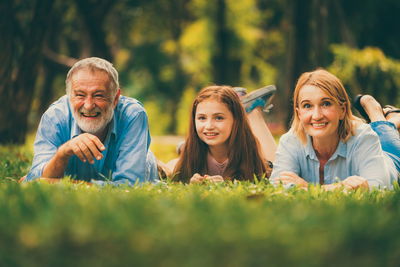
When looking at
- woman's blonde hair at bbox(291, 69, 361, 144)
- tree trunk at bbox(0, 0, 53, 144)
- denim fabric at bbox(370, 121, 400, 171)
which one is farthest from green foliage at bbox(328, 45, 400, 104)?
woman's blonde hair at bbox(291, 69, 361, 144)

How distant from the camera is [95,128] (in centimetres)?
484

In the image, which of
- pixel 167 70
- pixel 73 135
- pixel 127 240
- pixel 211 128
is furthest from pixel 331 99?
pixel 167 70

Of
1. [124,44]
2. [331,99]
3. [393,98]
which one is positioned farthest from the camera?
[124,44]

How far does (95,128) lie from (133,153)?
40 cm

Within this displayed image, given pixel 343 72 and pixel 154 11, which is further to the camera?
pixel 154 11

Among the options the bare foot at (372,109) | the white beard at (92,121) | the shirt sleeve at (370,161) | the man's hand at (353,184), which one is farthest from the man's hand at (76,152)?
the bare foot at (372,109)

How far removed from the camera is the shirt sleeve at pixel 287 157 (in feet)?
16.4

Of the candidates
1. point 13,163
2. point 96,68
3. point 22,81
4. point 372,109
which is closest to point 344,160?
point 372,109

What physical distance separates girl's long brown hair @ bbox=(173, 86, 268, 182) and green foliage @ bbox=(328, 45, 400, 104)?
22.3 ft

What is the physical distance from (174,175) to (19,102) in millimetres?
5359

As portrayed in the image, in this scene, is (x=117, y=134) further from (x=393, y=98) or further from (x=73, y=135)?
(x=393, y=98)

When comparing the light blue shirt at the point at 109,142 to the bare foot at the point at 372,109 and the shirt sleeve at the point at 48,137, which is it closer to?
the shirt sleeve at the point at 48,137

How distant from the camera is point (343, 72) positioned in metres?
12.4

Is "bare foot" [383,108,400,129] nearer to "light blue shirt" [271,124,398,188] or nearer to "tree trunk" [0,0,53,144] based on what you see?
"light blue shirt" [271,124,398,188]
